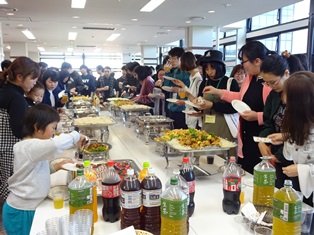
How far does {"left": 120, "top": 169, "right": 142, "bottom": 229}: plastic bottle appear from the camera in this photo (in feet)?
3.33

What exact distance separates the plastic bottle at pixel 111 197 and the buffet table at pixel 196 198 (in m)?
0.03

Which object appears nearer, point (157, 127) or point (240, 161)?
point (240, 161)

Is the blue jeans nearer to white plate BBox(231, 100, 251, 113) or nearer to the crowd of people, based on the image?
the crowd of people

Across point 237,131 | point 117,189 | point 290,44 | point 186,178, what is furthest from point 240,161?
point 290,44

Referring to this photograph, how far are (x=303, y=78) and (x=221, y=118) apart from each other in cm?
97

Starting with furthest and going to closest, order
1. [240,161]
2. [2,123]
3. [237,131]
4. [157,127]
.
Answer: [157,127] < [237,131] < [240,161] < [2,123]

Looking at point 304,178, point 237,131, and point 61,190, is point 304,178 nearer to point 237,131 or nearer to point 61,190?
point 237,131

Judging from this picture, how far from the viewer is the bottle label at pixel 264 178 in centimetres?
121

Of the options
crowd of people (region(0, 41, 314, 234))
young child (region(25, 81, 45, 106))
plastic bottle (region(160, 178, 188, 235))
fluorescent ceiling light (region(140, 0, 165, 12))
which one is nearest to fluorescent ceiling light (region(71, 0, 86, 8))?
fluorescent ceiling light (region(140, 0, 165, 12))

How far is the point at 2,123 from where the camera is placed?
192 cm

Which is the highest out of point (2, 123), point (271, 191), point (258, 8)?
point (258, 8)

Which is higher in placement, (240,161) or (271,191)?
(271,191)

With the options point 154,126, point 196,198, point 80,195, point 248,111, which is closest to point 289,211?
point 196,198

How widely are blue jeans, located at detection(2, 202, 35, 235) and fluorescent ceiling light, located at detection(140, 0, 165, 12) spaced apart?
4.76m
